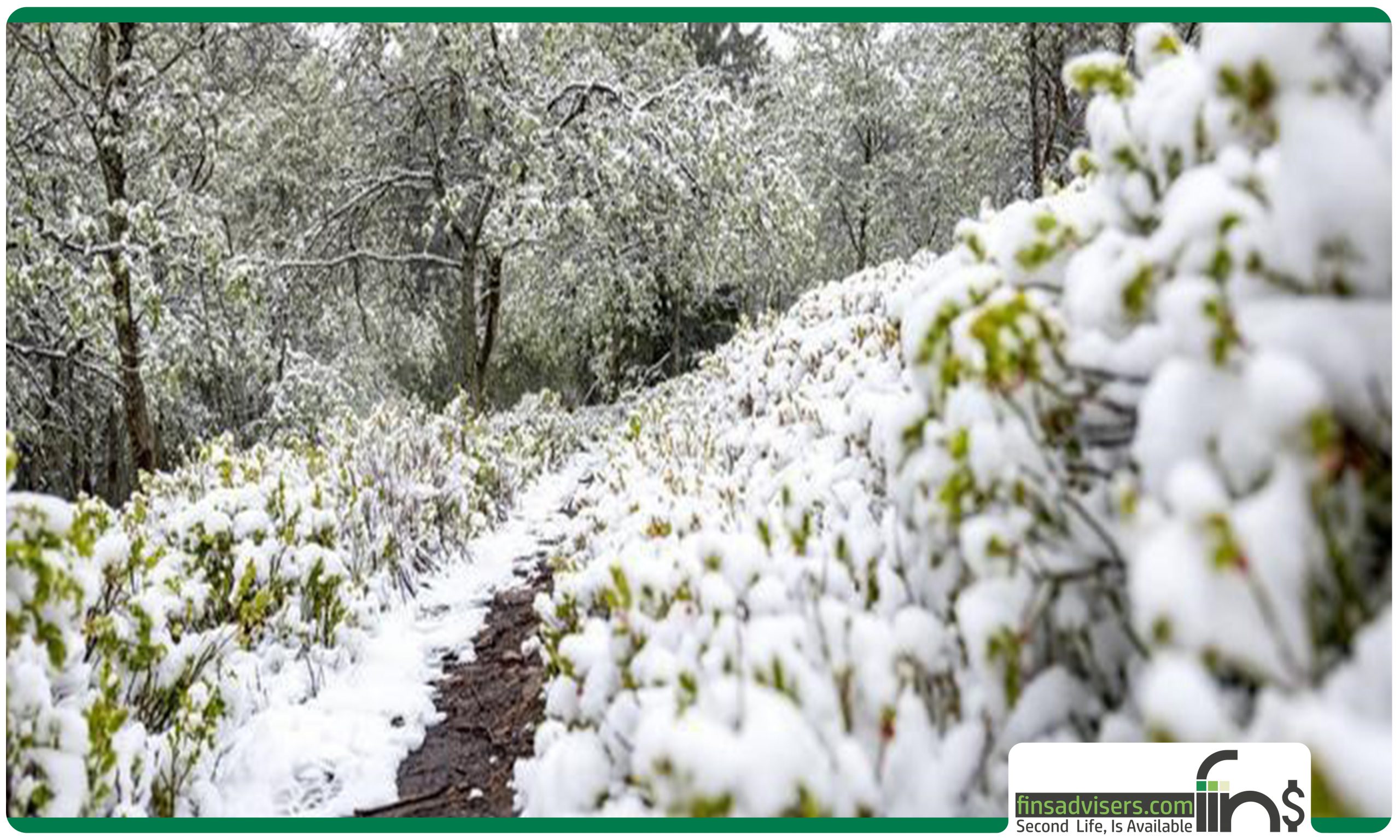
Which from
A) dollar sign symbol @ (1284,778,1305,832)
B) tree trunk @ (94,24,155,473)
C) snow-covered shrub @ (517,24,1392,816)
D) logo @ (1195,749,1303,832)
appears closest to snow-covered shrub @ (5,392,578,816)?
tree trunk @ (94,24,155,473)

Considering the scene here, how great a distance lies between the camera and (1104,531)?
67.9 inches

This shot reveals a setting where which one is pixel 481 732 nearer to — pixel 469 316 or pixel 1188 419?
pixel 1188 419

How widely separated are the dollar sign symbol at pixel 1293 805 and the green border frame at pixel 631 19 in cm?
3

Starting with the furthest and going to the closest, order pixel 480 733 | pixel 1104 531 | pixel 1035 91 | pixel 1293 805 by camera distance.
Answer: pixel 1035 91 < pixel 480 733 < pixel 1104 531 < pixel 1293 805

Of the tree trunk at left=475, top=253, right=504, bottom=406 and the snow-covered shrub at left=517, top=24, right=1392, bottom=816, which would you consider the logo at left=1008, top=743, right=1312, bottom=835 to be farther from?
the tree trunk at left=475, top=253, right=504, bottom=406

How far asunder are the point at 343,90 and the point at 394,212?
1.30 m

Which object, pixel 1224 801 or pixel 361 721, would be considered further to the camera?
pixel 361 721

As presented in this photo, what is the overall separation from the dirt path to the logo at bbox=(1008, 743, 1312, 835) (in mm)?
1705

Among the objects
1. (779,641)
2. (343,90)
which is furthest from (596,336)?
(779,641)

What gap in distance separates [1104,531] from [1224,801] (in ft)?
1.54

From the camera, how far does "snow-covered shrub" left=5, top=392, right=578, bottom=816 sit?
237 centimetres

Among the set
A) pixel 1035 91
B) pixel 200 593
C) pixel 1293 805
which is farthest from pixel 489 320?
pixel 1293 805

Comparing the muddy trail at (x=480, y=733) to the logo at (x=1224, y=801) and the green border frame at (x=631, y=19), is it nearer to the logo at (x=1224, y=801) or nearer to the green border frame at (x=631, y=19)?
the green border frame at (x=631, y=19)

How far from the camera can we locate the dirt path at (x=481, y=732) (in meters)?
3.06
